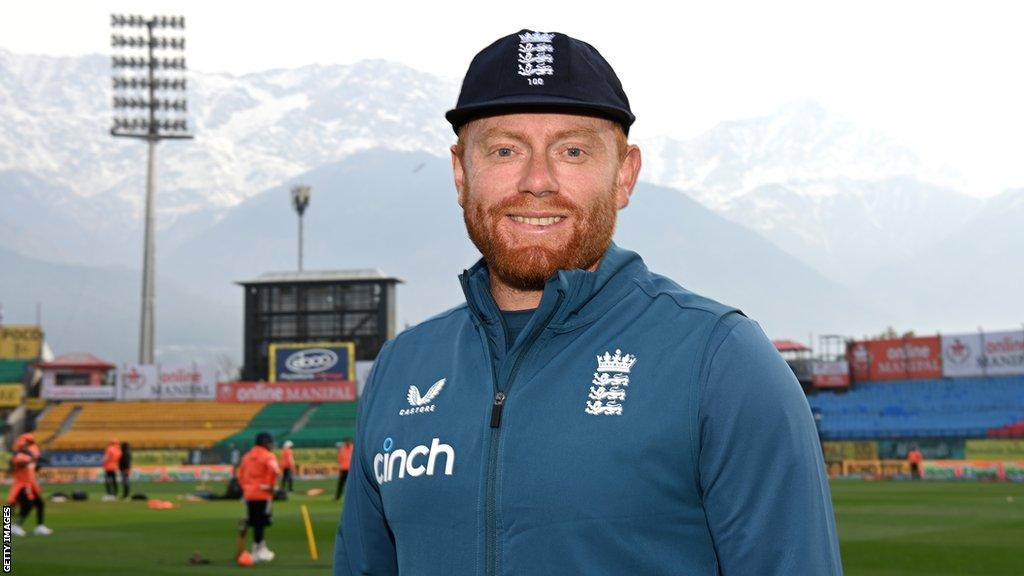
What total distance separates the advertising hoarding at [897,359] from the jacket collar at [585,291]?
58.3 meters

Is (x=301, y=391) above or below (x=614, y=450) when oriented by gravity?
Result: below

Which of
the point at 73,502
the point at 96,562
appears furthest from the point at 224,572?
the point at 73,502

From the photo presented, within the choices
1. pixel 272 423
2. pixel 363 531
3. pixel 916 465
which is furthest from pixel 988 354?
pixel 363 531

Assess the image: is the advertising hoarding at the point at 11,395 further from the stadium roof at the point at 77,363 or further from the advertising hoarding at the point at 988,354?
the advertising hoarding at the point at 988,354

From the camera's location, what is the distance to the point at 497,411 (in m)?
2.57

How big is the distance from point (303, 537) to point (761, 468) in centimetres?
2016

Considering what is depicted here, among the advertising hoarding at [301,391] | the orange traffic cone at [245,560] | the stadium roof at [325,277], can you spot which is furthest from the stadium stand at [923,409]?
the orange traffic cone at [245,560]

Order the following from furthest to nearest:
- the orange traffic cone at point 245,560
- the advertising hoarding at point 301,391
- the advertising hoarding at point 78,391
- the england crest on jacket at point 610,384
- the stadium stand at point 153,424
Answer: the advertising hoarding at point 78,391
the advertising hoarding at point 301,391
the stadium stand at point 153,424
the orange traffic cone at point 245,560
the england crest on jacket at point 610,384

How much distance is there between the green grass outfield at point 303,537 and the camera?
1694cm

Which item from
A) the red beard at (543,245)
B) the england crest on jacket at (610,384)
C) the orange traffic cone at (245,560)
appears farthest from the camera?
the orange traffic cone at (245,560)

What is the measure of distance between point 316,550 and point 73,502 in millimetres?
17491

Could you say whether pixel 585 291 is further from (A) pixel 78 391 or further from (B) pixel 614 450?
(A) pixel 78 391

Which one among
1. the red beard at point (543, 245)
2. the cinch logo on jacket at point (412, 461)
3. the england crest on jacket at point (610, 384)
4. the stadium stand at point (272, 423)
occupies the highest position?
the red beard at point (543, 245)

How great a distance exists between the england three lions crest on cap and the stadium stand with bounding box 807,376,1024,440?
51.7 metres
